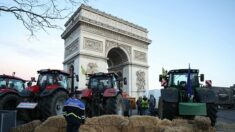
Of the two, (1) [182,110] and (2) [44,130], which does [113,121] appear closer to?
(2) [44,130]

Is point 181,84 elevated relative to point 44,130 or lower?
elevated

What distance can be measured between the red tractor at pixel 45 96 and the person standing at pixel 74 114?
11.8 ft

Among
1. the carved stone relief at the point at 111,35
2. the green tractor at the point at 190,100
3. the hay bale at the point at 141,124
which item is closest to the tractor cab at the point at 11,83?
the green tractor at the point at 190,100

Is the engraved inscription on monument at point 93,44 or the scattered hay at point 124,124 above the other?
the engraved inscription on monument at point 93,44

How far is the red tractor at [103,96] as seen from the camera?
1096 centimetres

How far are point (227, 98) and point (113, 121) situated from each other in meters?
27.5

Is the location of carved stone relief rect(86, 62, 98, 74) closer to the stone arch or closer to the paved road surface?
the stone arch

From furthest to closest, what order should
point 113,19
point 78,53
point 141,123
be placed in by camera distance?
1. point 113,19
2. point 78,53
3. point 141,123

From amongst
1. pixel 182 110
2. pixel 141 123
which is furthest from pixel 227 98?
pixel 141 123

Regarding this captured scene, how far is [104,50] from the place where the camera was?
3881cm

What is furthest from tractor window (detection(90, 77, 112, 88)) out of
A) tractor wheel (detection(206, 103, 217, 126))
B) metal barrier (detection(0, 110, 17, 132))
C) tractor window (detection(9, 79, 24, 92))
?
metal barrier (detection(0, 110, 17, 132))

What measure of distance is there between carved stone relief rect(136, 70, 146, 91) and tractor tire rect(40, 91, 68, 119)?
32.5m

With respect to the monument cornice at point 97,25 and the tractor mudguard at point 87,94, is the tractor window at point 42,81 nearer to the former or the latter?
the tractor mudguard at point 87,94

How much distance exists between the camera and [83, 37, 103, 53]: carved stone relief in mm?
36562
